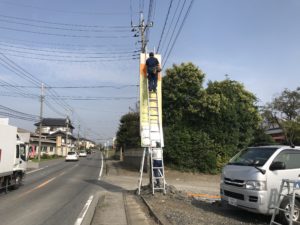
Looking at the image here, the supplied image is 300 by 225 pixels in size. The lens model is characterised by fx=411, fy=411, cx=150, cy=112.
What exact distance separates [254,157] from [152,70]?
6829 mm

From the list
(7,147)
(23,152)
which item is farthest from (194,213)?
(23,152)

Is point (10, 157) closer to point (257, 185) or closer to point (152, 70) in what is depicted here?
point (152, 70)

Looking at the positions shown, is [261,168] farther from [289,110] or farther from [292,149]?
[289,110]

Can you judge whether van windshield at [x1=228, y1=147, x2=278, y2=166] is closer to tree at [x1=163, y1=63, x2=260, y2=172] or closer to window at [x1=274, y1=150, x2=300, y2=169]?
window at [x1=274, y1=150, x2=300, y2=169]

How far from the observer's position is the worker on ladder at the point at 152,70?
1734cm

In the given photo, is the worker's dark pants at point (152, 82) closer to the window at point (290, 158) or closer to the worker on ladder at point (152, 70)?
the worker on ladder at point (152, 70)

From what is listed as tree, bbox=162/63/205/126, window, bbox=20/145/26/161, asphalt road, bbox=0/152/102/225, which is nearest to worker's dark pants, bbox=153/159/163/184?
asphalt road, bbox=0/152/102/225

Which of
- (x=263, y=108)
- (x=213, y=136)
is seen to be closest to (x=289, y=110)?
(x=263, y=108)

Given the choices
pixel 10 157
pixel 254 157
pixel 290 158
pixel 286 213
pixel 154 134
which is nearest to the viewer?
pixel 286 213

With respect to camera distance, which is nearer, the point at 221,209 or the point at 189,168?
the point at 221,209

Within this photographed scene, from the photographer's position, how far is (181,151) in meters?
32.7

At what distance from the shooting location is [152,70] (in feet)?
56.8

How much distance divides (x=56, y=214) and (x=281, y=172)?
22.3ft

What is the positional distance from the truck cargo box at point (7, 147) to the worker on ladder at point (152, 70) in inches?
266
